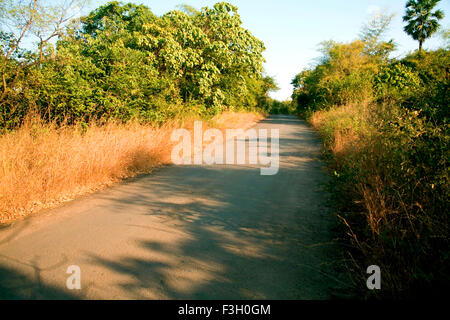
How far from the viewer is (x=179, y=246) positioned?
326 centimetres

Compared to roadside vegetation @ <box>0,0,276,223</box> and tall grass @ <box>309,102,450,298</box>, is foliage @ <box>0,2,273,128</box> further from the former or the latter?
tall grass @ <box>309,102,450,298</box>

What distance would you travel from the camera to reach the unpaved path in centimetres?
250

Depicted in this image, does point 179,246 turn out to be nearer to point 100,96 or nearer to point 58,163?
point 58,163

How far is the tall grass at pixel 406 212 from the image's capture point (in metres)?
2.23

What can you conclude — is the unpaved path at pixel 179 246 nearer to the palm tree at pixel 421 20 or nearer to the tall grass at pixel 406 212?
the tall grass at pixel 406 212

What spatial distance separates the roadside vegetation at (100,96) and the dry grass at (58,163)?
0.02 meters

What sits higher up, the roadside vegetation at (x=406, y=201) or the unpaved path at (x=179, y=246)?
the roadside vegetation at (x=406, y=201)

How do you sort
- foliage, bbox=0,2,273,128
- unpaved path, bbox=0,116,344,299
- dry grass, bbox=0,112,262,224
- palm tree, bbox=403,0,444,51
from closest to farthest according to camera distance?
unpaved path, bbox=0,116,344,299
dry grass, bbox=0,112,262,224
foliage, bbox=0,2,273,128
palm tree, bbox=403,0,444,51

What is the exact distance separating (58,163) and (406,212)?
5646mm

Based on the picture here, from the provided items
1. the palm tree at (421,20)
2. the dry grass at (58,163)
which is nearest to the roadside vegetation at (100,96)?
the dry grass at (58,163)

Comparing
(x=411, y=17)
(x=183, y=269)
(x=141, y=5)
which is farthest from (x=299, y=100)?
(x=183, y=269)

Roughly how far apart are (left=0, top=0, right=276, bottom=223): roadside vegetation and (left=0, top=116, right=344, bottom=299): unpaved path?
93 cm

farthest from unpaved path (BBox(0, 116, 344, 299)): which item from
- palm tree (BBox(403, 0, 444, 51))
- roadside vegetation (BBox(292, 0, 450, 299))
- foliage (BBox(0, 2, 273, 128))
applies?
palm tree (BBox(403, 0, 444, 51))
